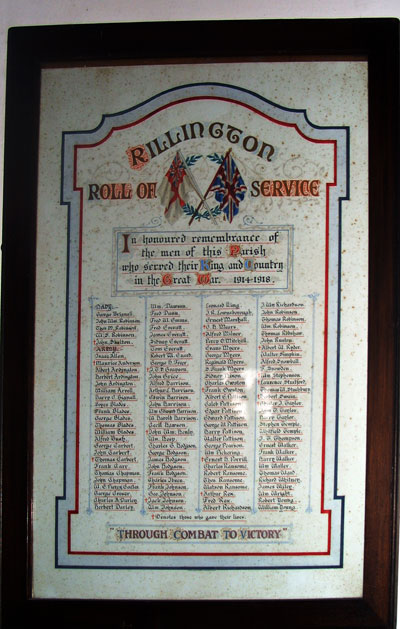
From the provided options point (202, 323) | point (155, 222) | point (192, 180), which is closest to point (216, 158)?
point (192, 180)

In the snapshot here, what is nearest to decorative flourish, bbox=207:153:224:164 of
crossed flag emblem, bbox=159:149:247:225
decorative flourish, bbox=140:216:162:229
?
crossed flag emblem, bbox=159:149:247:225

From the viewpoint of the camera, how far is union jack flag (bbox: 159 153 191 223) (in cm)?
87

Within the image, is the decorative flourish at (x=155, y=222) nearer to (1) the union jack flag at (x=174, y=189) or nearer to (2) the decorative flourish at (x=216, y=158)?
(1) the union jack flag at (x=174, y=189)

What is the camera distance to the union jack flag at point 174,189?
87 centimetres

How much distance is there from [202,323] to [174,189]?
27 cm

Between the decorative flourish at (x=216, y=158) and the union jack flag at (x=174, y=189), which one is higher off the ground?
the decorative flourish at (x=216, y=158)

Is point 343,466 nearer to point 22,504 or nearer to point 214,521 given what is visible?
point 214,521

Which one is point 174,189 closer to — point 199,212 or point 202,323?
point 199,212

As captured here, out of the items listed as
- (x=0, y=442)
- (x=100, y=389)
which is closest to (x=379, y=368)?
(x=100, y=389)

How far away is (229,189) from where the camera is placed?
0.87 metres

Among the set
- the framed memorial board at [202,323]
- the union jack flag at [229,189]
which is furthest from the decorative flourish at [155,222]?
the union jack flag at [229,189]

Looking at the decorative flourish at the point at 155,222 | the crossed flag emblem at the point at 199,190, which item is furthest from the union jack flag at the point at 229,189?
the decorative flourish at the point at 155,222

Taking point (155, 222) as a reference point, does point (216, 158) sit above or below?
above

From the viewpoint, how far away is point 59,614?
84cm
